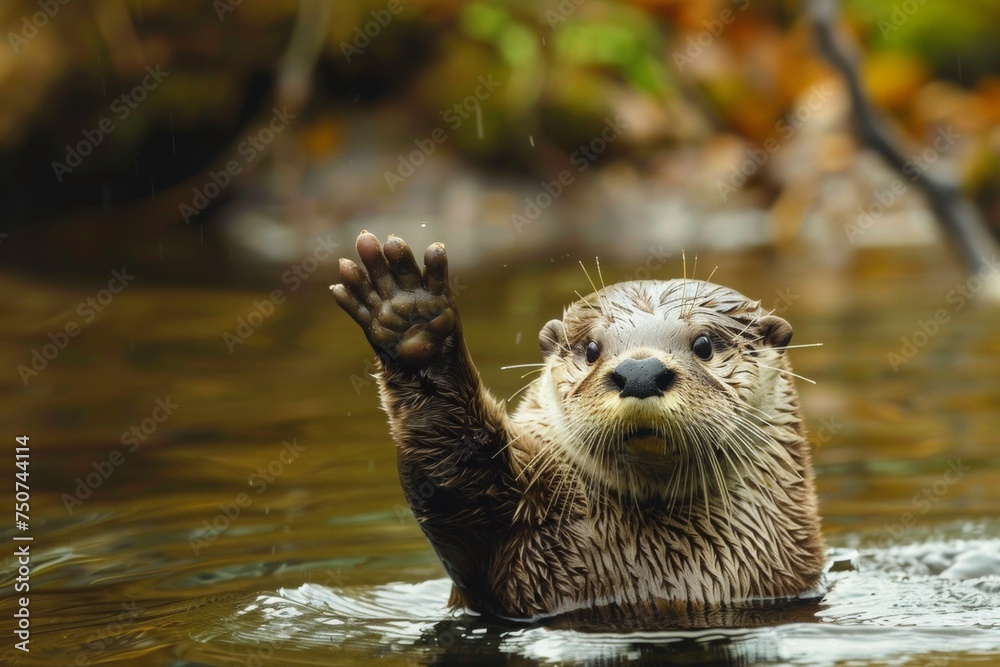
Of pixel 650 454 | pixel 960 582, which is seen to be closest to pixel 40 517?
pixel 650 454

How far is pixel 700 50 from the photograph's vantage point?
43.5 feet

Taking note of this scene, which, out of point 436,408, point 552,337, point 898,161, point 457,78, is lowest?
point 436,408

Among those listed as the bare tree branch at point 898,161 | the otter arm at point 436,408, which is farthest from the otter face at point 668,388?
the bare tree branch at point 898,161

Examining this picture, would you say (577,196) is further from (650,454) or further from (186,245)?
(650,454)

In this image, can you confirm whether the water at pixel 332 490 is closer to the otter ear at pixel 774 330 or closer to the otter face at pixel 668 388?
the otter face at pixel 668 388

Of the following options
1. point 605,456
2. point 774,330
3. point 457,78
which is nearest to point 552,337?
point 605,456

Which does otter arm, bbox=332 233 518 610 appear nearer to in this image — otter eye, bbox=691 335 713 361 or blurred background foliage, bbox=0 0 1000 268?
otter eye, bbox=691 335 713 361

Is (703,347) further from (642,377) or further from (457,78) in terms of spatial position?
(457,78)

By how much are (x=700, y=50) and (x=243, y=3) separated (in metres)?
4.53

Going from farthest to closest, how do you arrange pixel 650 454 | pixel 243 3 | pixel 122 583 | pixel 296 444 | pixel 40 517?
pixel 243 3, pixel 296 444, pixel 40 517, pixel 122 583, pixel 650 454

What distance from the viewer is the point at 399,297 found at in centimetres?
319

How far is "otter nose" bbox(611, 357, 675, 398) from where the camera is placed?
10.2ft

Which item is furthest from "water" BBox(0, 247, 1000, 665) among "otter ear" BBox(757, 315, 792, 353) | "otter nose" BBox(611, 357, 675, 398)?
"otter ear" BBox(757, 315, 792, 353)

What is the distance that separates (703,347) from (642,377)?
41 cm
